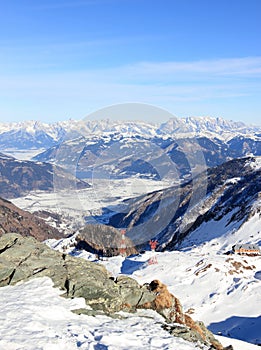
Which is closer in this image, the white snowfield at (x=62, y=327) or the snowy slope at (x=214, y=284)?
the white snowfield at (x=62, y=327)

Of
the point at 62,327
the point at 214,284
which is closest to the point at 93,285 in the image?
the point at 62,327

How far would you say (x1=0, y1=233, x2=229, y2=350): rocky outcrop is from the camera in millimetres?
29203

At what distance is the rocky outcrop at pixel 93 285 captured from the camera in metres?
29.2

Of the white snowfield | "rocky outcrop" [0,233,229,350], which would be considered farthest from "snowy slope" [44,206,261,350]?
the white snowfield

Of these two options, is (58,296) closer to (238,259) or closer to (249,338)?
(249,338)

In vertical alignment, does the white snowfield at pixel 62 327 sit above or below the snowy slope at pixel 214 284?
above

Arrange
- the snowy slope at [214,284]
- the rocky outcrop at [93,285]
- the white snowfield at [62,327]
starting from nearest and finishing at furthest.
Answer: the white snowfield at [62,327]
the rocky outcrop at [93,285]
the snowy slope at [214,284]

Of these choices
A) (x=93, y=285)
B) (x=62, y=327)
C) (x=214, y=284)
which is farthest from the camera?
(x=214, y=284)

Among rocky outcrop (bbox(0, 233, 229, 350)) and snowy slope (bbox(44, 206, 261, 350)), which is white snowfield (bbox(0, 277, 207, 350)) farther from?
snowy slope (bbox(44, 206, 261, 350))

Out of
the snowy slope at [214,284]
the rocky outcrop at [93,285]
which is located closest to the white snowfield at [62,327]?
the rocky outcrop at [93,285]

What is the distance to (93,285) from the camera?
30031 millimetres

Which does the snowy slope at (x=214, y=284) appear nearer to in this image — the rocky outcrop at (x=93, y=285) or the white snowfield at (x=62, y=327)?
the rocky outcrop at (x=93, y=285)

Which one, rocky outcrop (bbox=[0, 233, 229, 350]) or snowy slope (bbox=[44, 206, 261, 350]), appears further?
snowy slope (bbox=[44, 206, 261, 350])

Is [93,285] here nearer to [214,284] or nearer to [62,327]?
[62,327]
